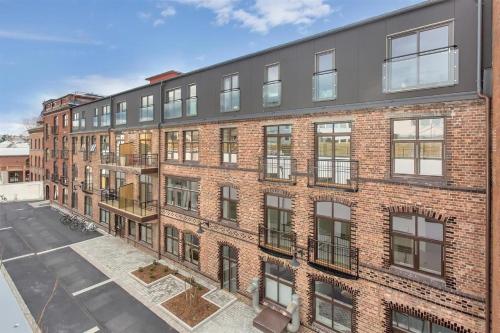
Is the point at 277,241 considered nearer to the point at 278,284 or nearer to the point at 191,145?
the point at 278,284

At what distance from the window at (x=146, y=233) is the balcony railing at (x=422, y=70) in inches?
685

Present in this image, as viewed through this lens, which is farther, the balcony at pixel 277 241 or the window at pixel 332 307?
the balcony at pixel 277 241

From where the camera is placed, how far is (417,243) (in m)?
8.97

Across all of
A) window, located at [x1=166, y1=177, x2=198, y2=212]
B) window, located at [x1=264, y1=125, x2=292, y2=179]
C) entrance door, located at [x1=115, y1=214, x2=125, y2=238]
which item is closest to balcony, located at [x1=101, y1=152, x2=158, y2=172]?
window, located at [x1=166, y1=177, x2=198, y2=212]

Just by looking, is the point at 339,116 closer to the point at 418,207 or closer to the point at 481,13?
the point at 418,207

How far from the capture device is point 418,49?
8922mm

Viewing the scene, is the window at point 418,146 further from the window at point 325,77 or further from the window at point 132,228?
the window at point 132,228

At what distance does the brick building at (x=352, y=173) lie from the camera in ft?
26.6

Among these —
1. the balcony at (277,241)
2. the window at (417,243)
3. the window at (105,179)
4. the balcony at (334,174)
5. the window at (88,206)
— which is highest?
the balcony at (334,174)

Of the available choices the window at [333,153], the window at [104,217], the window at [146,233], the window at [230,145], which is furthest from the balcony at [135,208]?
the window at [333,153]

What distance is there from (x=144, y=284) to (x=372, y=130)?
46.2 ft

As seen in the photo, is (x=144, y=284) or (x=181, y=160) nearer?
(x=144, y=284)

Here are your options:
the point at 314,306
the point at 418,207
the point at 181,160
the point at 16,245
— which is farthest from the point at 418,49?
the point at 16,245

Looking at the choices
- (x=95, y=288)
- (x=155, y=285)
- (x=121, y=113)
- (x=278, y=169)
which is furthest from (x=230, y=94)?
(x=95, y=288)
